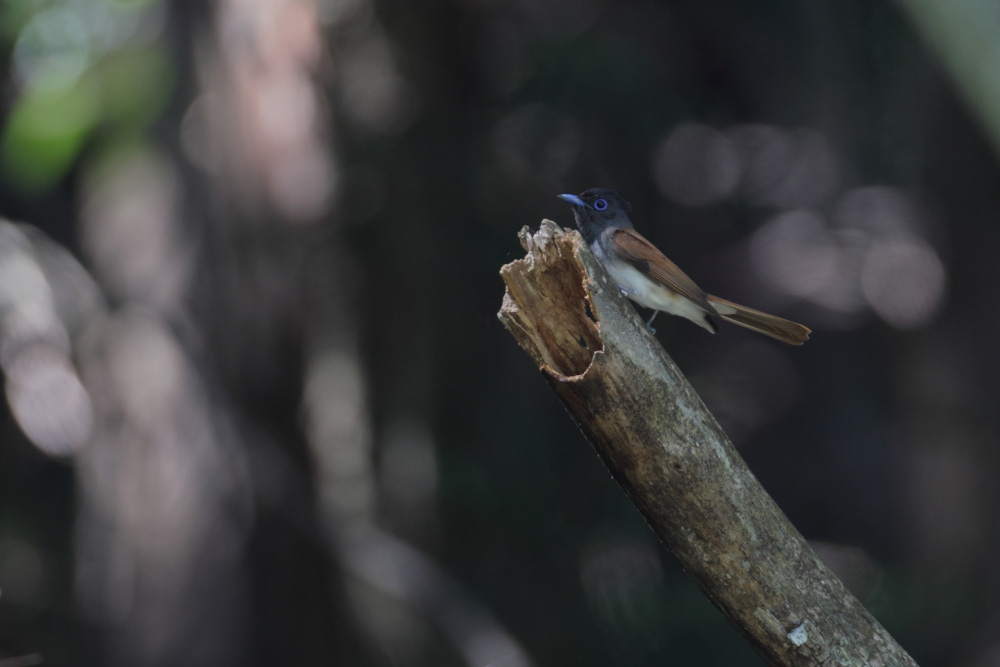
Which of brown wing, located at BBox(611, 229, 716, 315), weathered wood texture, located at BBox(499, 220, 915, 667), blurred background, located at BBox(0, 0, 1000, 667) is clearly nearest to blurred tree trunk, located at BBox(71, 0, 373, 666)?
blurred background, located at BBox(0, 0, 1000, 667)

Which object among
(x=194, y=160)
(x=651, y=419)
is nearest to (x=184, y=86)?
(x=194, y=160)

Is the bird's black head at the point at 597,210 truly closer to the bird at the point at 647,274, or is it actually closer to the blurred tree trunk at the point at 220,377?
the bird at the point at 647,274

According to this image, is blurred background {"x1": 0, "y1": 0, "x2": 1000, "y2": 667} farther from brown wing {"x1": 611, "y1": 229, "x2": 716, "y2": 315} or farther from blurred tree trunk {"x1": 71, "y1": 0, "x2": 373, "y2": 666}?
brown wing {"x1": 611, "y1": 229, "x2": 716, "y2": 315}

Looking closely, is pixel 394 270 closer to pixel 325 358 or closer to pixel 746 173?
pixel 325 358

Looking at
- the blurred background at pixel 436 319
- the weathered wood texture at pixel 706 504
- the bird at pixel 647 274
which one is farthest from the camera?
Answer: the blurred background at pixel 436 319

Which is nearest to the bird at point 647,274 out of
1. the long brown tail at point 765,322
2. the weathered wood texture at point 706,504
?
the long brown tail at point 765,322
